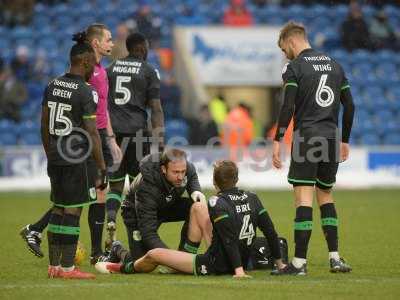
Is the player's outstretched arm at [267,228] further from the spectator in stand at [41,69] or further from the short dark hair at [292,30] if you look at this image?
the spectator in stand at [41,69]

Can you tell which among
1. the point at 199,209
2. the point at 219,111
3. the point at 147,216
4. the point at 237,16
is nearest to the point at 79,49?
the point at 147,216

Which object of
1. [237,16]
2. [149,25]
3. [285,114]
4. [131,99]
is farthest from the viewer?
[237,16]

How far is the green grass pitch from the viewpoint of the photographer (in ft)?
23.7

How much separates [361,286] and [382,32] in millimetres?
16461

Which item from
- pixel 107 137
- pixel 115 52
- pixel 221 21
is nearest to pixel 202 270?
pixel 107 137

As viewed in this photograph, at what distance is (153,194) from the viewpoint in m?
8.56

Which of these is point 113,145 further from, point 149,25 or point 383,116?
point 383,116

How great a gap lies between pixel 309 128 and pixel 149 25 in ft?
43.1

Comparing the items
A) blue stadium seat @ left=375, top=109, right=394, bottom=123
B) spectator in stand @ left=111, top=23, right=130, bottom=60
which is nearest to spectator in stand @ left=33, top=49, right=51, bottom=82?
spectator in stand @ left=111, top=23, right=130, bottom=60

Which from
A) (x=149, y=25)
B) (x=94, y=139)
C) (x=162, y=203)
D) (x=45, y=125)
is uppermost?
(x=149, y=25)

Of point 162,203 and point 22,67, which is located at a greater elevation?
point 22,67

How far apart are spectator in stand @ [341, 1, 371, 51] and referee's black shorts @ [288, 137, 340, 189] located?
46.4ft

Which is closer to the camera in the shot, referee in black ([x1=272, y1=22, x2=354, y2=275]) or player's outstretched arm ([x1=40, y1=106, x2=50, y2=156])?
player's outstretched arm ([x1=40, y1=106, x2=50, y2=156])

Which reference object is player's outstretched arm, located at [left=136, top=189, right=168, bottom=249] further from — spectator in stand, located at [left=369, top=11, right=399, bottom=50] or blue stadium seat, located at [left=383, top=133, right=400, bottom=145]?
→ spectator in stand, located at [left=369, top=11, right=399, bottom=50]
